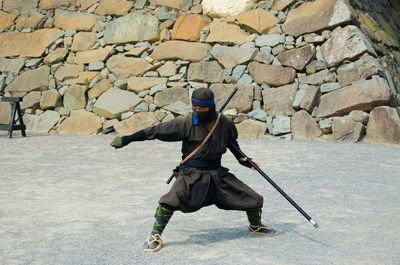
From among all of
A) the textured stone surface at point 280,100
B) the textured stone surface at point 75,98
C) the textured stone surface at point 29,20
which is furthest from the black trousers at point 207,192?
the textured stone surface at point 29,20

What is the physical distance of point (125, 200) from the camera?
5.35 metres

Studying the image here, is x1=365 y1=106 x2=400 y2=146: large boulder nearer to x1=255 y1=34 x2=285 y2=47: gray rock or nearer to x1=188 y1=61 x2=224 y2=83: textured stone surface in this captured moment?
x1=255 y1=34 x2=285 y2=47: gray rock

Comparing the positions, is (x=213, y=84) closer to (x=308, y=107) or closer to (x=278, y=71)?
(x=278, y=71)

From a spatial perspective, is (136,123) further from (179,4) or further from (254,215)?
(254,215)

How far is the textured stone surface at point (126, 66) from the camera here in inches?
448

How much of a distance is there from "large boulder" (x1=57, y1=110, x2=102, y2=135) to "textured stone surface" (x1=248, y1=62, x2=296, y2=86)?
10.0ft

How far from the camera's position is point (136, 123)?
35.5ft

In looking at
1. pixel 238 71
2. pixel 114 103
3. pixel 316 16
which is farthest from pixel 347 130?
pixel 114 103

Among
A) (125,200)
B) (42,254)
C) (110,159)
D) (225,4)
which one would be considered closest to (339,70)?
(225,4)

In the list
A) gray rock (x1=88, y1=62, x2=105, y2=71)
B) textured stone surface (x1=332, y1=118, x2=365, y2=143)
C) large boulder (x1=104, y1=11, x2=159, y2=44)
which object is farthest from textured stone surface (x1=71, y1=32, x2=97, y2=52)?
textured stone surface (x1=332, y1=118, x2=365, y2=143)

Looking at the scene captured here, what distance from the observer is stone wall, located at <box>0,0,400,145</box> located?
9.68 metres

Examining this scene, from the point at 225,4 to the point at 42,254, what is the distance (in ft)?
27.8

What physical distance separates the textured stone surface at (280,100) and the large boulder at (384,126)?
4.58 feet

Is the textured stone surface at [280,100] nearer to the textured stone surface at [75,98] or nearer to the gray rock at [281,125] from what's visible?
the gray rock at [281,125]
